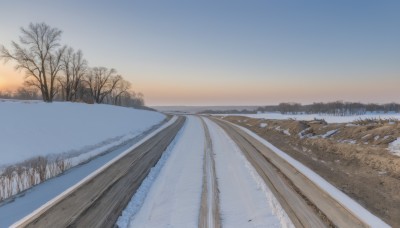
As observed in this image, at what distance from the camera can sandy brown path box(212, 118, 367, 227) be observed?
7.30 meters

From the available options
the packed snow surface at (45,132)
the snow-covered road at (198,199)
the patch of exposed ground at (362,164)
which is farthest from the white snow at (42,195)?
the patch of exposed ground at (362,164)

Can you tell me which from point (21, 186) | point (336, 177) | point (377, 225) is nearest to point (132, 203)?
point (21, 186)

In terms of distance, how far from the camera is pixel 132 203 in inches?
337

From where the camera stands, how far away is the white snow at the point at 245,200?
732 centimetres

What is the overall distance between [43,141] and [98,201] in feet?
40.9

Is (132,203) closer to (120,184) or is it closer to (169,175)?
(120,184)

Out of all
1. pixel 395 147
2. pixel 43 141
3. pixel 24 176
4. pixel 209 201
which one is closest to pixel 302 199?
pixel 209 201

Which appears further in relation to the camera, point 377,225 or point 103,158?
point 103,158

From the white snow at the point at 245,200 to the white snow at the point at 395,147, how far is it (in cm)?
658

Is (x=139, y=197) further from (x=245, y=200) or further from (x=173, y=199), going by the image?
(x=245, y=200)

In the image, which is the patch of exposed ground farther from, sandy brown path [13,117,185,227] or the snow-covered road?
sandy brown path [13,117,185,227]

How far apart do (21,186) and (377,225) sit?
33.4 ft

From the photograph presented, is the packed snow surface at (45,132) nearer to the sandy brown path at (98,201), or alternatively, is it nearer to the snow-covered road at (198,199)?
the sandy brown path at (98,201)

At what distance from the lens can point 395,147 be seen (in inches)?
620
